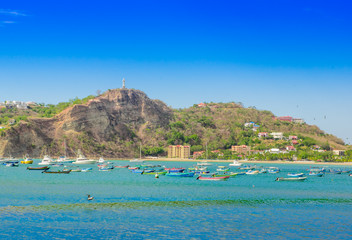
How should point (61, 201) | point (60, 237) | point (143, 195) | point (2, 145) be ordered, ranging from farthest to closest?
1. point (2, 145)
2. point (143, 195)
3. point (61, 201)
4. point (60, 237)

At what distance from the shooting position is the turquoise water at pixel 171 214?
118 feet

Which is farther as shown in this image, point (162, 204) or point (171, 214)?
point (162, 204)

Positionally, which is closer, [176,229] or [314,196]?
[176,229]

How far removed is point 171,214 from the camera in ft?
147

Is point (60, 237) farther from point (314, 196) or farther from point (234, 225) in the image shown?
point (314, 196)

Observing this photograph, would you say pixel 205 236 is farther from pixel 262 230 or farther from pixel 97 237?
pixel 97 237

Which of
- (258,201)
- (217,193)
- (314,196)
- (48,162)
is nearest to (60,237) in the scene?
(258,201)

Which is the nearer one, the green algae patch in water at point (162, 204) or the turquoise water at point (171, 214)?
the turquoise water at point (171, 214)

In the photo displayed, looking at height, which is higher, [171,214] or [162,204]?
[162,204]

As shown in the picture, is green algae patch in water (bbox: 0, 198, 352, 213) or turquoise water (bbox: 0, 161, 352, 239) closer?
turquoise water (bbox: 0, 161, 352, 239)

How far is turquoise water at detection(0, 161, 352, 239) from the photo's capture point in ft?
118

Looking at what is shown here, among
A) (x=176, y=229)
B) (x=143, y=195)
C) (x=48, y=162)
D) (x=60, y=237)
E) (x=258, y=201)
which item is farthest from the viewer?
(x=48, y=162)

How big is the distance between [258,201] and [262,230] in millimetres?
19237

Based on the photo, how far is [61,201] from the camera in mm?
52938
